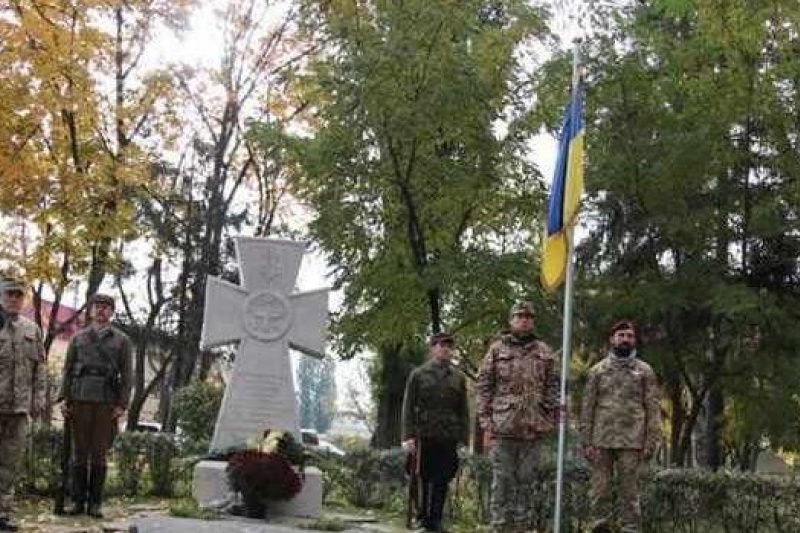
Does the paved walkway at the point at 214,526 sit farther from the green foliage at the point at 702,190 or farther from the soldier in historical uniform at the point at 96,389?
the green foliage at the point at 702,190

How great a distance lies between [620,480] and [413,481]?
2092 millimetres

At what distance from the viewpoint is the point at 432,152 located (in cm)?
1298

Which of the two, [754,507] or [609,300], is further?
[609,300]

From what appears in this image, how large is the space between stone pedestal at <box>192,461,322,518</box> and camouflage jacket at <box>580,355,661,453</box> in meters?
2.71

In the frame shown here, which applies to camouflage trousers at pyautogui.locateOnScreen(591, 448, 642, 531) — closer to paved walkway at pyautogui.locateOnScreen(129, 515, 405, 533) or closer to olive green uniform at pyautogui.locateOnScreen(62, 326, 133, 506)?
paved walkway at pyautogui.locateOnScreen(129, 515, 405, 533)

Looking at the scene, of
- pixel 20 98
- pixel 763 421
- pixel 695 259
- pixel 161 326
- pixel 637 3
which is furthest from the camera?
pixel 161 326

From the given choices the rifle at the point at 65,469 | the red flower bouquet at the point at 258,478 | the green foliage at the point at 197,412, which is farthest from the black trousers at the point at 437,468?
the green foliage at the point at 197,412

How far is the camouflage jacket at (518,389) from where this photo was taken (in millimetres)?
7883

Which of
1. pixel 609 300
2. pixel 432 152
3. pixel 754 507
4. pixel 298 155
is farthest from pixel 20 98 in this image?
pixel 754 507

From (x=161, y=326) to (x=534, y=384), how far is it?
20420mm

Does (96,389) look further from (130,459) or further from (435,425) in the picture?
(435,425)

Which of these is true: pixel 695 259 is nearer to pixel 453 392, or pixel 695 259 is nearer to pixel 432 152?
pixel 432 152

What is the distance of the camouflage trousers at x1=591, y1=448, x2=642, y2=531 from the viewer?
8078mm

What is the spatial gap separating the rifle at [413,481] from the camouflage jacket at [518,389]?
1.31 meters
